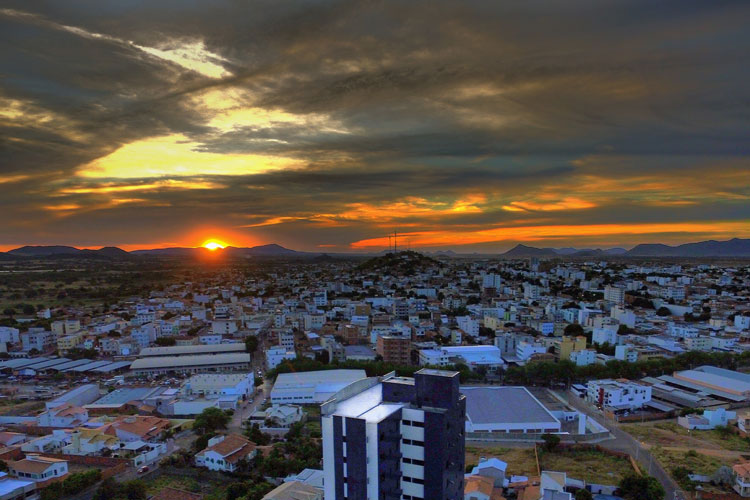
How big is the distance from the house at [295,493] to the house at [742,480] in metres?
8.71

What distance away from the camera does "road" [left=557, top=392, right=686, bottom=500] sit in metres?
10.2

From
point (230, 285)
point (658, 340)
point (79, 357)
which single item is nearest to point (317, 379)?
point (79, 357)

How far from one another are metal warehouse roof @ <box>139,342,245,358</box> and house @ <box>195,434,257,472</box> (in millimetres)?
11113

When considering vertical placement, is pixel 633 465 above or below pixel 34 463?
below

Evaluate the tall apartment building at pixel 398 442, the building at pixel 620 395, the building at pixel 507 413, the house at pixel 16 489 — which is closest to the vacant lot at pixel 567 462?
the building at pixel 507 413

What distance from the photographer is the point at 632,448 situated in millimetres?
12484

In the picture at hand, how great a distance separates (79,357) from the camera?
22625 millimetres

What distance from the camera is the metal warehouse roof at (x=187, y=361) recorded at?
20.1 meters

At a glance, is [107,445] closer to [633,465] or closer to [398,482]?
[398,482]

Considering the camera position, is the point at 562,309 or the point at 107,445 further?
the point at 562,309

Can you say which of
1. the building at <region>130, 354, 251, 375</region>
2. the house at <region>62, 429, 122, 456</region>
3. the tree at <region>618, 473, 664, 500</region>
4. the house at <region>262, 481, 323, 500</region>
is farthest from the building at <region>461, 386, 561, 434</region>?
the building at <region>130, 354, 251, 375</region>

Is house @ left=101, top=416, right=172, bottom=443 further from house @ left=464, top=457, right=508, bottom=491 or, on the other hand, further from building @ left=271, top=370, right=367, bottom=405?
house @ left=464, top=457, right=508, bottom=491

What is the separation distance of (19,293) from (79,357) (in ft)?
83.5

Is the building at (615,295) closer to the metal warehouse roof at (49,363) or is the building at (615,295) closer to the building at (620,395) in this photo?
the building at (620,395)
